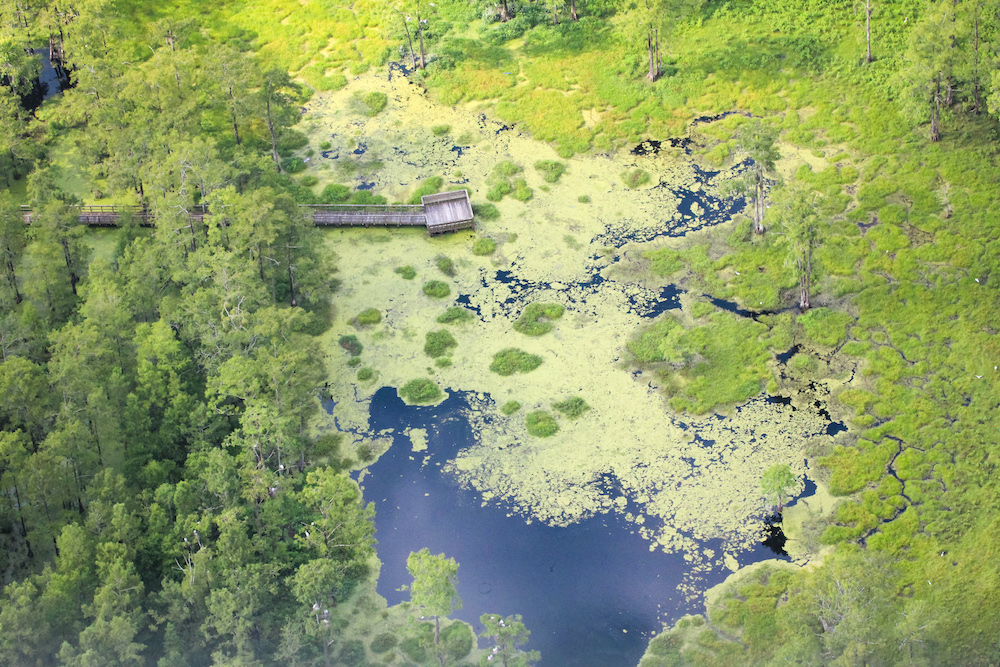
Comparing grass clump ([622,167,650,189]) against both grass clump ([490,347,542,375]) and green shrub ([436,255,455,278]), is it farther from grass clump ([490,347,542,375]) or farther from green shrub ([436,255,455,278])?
grass clump ([490,347,542,375])

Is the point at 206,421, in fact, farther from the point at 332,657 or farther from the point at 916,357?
the point at 916,357

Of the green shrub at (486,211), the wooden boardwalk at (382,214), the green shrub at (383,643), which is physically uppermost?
the wooden boardwalk at (382,214)

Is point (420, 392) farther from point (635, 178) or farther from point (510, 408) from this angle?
point (635, 178)

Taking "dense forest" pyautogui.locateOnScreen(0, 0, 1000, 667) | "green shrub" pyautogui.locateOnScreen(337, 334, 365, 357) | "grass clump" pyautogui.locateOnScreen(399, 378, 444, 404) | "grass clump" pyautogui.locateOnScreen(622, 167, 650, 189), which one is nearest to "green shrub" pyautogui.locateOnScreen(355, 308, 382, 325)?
"green shrub" pyautogui.locateOnScreen(337, 334, 365, 357)

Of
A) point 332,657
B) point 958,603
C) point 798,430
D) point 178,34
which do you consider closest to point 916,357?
point 798,430

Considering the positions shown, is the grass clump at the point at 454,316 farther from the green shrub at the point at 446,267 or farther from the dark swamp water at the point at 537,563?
the dark swamp water at the point at 537,563

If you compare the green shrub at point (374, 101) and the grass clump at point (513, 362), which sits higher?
the green shrub at point (374, 101)

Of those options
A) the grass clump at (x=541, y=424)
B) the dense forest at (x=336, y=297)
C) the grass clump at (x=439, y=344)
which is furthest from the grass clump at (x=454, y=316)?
the grass clump at (x=541, y=424)

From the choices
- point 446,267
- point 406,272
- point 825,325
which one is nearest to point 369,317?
point 406,272
